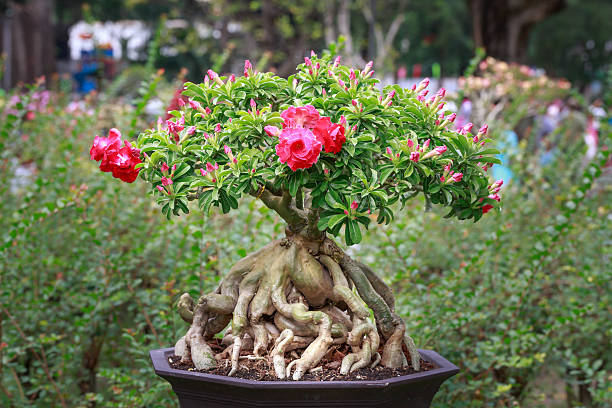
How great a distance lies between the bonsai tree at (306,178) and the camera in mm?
1951

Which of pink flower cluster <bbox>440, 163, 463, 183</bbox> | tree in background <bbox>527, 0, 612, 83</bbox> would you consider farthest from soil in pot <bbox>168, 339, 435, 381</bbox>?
tree in background <bbox>527, 0, 612, 83</bbox>

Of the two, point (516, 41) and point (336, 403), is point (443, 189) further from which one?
point (516, 41)

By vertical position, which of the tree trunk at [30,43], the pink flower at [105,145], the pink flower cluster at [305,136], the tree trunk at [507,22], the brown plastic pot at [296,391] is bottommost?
the brown plastic pot at [296,391]

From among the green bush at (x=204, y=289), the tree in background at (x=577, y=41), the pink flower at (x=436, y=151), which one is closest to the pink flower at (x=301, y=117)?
the pink flower at (x=436, y=151)

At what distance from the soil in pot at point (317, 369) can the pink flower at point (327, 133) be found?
71 centimetres

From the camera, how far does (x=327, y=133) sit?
1.84 meters

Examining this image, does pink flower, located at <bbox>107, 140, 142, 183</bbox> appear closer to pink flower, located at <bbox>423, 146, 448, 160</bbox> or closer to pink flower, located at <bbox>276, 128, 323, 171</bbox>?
pink flower, located at <bbox>276, 128, 323, 171</bbox>

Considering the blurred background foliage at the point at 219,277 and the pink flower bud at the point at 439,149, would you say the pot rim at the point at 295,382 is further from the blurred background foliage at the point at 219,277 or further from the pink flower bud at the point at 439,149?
the blurred background foliage at the point at 219,277

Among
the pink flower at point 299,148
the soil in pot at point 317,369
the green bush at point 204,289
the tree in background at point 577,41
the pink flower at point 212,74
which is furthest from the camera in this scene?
the tree in background at point 577,41

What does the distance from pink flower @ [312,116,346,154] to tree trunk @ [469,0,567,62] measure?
31.7 feet

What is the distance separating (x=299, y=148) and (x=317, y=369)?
28.4 inches

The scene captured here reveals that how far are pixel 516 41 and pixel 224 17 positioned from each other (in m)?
11.4

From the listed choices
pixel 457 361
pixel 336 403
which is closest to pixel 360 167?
pixel 336 403

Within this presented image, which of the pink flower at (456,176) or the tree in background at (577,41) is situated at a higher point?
the tree in background at (577,41)
